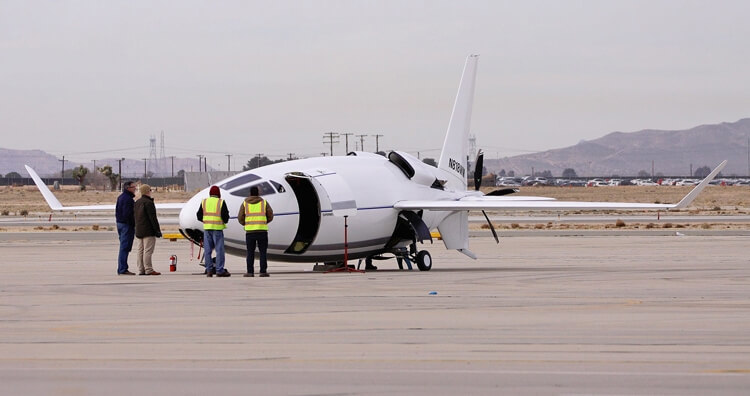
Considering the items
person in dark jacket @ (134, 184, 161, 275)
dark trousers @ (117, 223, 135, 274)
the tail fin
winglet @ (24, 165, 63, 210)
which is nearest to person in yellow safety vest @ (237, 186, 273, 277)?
person in dark jacket @ (134, 184, 161, 275)

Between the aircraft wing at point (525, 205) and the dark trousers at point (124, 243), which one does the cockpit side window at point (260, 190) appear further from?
the aircraft wing at point (525, 205)

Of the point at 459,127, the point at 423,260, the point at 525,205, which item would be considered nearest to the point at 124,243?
the point at 423,260

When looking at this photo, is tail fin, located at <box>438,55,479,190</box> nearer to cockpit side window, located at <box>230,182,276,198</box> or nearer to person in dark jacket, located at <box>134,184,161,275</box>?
cockpit side window, located at <box>230,182,276,198</box>

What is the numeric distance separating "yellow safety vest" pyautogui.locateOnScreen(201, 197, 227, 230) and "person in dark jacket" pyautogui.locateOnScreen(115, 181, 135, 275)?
8.85ft

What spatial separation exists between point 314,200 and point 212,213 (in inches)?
131

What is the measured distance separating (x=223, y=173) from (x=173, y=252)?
11684cm

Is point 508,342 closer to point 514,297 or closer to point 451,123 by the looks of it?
point 514,297

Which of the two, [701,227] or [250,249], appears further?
[701,227]

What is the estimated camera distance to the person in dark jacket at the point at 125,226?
2769cm

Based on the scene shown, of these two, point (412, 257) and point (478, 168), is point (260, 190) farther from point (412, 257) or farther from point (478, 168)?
point (478, 168)

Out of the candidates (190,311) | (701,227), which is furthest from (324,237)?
(701,227)

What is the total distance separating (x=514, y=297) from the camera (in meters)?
20.5

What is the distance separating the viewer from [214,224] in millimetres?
26000

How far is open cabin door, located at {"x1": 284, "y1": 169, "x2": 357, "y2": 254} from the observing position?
28.0 meters
